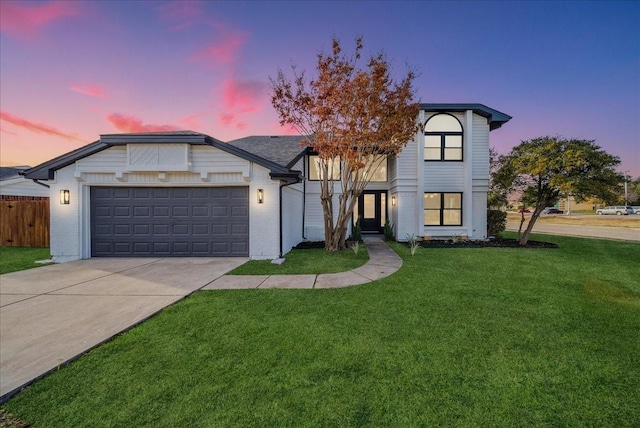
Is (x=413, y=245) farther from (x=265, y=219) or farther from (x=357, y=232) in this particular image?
(x=265, y=219)

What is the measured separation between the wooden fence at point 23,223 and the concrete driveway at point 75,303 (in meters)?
5.41

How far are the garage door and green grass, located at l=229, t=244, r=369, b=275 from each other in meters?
1.64

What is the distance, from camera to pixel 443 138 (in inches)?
488

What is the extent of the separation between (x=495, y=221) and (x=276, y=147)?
38.8 feet

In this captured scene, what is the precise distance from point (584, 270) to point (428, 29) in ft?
36.7

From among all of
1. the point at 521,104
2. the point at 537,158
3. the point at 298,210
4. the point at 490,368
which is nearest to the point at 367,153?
Answer: the point at 298,210

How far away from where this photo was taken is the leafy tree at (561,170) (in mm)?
9258

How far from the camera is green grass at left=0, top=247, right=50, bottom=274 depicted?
296 inches

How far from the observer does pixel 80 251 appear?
346 inches

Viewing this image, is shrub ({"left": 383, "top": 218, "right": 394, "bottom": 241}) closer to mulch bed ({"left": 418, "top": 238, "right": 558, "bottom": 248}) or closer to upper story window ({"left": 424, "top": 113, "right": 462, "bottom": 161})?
mulch bed ({"left": 418, "top": 238, "right": 558, "bottom": 248})

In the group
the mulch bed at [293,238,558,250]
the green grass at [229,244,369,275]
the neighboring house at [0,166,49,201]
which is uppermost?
the neighboring house at [0,166,49,201]

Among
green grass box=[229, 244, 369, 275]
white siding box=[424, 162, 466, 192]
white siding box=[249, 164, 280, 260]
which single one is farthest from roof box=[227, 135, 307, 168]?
white siding box=[424, 162, 466, 192]

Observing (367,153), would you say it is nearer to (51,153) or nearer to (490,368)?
(490,368)

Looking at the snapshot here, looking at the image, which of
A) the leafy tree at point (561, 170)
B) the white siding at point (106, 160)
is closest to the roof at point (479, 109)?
the leafy tree at point (561, 170)
